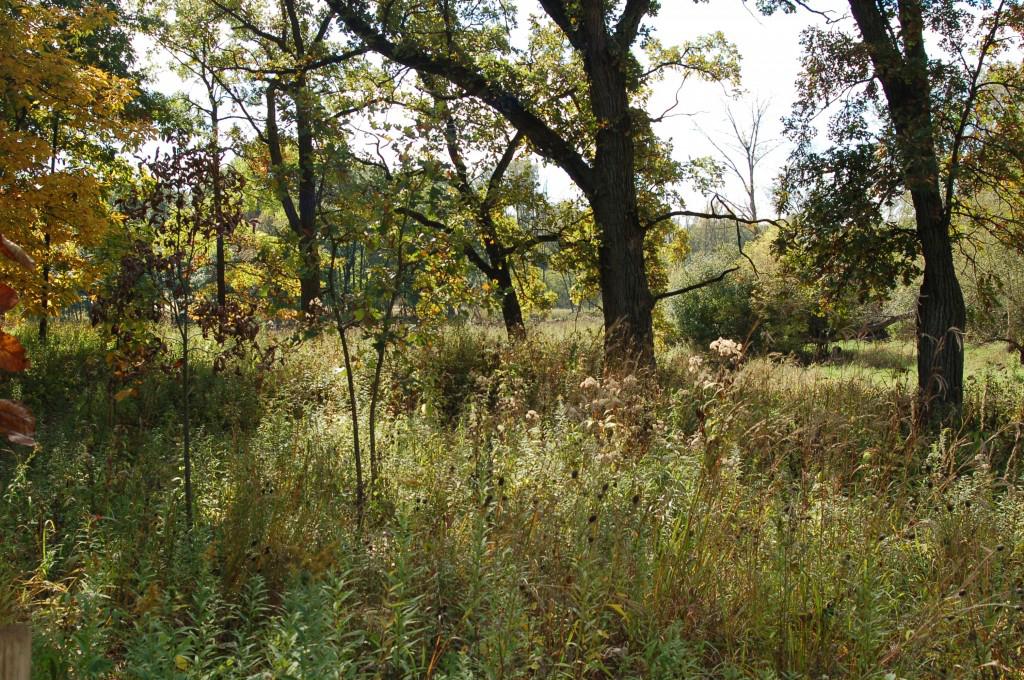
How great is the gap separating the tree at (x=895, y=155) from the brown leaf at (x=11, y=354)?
30.9 ft

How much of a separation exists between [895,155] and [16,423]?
955cm

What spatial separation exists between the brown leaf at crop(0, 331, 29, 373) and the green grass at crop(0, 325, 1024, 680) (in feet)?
5.63

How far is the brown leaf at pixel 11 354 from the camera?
3.16 feet

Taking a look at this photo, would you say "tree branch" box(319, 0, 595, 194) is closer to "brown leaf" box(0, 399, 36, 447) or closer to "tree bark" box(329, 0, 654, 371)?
"tree bark" box(329, 0, 654, 371)

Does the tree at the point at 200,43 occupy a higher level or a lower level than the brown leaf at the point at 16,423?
higher

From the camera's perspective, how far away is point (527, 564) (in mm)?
3545

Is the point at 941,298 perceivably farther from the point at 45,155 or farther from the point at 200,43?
the point at 200,43

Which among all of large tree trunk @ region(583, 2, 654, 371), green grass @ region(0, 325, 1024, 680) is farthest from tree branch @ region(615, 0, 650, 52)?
green grass @ region(0, 325, 1024, 680)

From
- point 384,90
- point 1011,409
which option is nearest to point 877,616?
point 1011,409

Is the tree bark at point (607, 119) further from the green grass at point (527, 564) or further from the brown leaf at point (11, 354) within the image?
the brown leaf at point (11, 354)

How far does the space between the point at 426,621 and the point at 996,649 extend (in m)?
2.55

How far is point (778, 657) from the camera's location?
3281 millimetres

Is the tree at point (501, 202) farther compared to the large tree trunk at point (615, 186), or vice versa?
the tree at point (501, 202)

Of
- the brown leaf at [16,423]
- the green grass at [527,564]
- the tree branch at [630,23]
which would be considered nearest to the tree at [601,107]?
the tree branch at [630,23]
